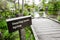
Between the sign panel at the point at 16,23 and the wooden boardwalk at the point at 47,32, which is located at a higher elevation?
the sign panel at the point at 16,23

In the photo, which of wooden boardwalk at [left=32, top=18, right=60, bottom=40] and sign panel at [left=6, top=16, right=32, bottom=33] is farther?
wooden boardwalk at [left=32, top=18, right=60, bottom=40]

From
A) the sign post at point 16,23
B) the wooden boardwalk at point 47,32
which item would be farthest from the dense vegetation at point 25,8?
the sign post at point 16,23

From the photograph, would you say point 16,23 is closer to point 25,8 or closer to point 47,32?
point 47,32

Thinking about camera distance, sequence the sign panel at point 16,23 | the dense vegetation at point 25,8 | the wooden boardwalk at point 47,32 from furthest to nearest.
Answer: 1. the dense vegetation at point 25,8
2. the wooden boardwalk at point 47,32
3. the sign panel at point 16,23

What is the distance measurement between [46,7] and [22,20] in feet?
73.4

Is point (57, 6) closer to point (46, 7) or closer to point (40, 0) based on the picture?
point (46, 7)

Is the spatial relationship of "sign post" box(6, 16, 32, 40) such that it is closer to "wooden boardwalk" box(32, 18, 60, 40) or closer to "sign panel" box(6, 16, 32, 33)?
"sign panel" box(6, 16, 32, 33)

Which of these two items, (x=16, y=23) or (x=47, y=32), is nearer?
(x=16, y=23)

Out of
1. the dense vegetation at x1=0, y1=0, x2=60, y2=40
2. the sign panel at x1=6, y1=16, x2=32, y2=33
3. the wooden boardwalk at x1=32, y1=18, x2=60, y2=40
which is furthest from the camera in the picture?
the dense vegetation at x1=0, y1=0, x2=60, y2=40

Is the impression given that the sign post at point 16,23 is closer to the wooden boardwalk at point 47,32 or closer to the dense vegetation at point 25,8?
the wooden boardwalk at point 47,32

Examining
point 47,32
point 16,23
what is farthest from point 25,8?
point 16,23

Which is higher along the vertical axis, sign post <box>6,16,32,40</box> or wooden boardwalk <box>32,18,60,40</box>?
sign post <box>6,16,32,40</box>

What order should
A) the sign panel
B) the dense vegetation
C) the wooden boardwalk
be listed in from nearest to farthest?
the sign panel, the wooden boardwalk, the dense vegetation

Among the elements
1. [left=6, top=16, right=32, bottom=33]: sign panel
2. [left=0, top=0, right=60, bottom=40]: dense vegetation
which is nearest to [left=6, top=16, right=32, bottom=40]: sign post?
[left=6, top=16, right=32, bottom=33]: sign panel
